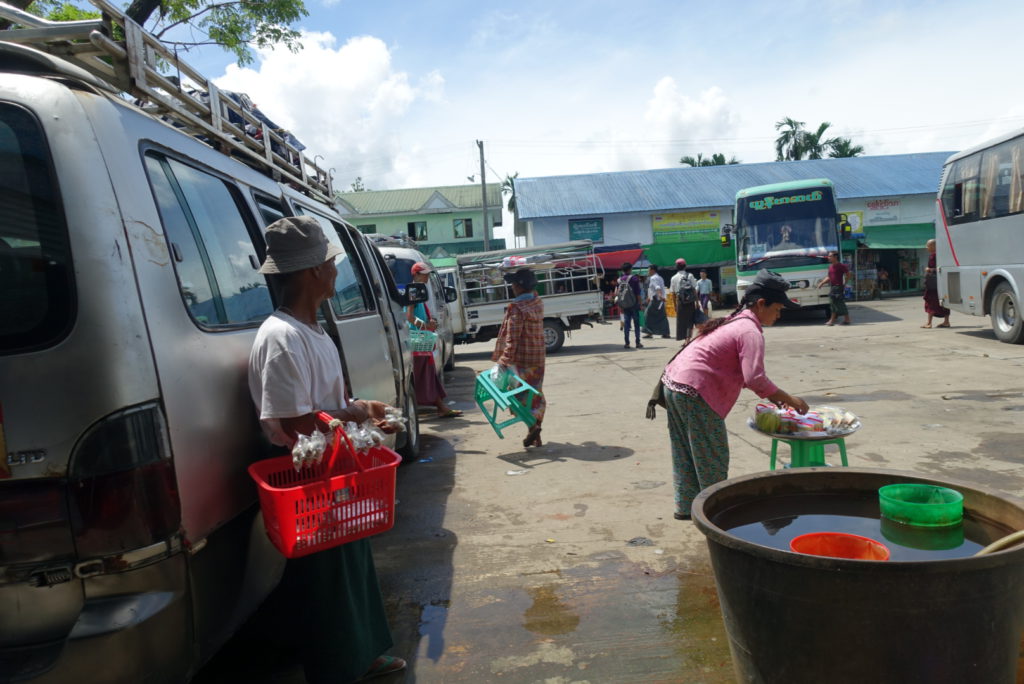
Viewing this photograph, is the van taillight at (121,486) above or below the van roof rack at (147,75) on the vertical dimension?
below

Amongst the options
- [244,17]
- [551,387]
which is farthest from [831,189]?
[244,17]

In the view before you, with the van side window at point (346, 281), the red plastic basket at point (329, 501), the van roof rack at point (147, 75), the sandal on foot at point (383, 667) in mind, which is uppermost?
the van roof rack at point (147, 75)

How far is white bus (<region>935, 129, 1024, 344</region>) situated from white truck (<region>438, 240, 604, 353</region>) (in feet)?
21.1

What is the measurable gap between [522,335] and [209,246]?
381 centimetres

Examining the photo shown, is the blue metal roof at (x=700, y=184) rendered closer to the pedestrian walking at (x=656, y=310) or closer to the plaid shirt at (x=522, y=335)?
the pedestrian walking at (x=656, y=310)

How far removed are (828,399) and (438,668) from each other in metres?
6.06

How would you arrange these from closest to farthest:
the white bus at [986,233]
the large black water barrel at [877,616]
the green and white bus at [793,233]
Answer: the large black water barrel at [877,616]
the white bus at [986,233]
the green and white bus at [793,233]

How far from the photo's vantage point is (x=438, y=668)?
8.98 feet

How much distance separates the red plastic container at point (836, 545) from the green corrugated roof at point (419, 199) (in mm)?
41033

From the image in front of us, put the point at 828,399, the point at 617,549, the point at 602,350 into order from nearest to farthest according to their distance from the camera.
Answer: the point at 617,549
the point at 828,399
the point at 602,350

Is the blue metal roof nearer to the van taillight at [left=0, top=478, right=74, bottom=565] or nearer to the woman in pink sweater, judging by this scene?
the woman in pink sweater

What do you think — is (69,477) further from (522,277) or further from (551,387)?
(551,387)

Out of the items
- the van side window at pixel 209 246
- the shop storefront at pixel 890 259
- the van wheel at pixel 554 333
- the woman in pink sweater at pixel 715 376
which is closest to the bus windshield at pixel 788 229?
the van wheel at pixel 554 333

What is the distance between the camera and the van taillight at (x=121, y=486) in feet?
5.63
